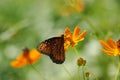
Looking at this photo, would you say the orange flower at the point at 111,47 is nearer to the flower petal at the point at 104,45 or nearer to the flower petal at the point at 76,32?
the flower petal at the point at 104,45

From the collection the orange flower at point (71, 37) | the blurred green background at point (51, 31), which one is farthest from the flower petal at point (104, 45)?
the blurred green background at point (51, 31)

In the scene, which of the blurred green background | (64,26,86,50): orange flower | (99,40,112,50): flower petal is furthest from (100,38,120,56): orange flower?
the blurred green background

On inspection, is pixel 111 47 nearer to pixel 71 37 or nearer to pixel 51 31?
pixel 71 37

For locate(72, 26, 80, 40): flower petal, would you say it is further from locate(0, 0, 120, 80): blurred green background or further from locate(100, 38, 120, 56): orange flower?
locate(0, 0, 120, 80): blurred green background

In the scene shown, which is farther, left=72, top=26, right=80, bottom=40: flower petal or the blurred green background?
the blurred green background

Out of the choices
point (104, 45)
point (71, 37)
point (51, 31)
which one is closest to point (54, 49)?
point (71, 37)
